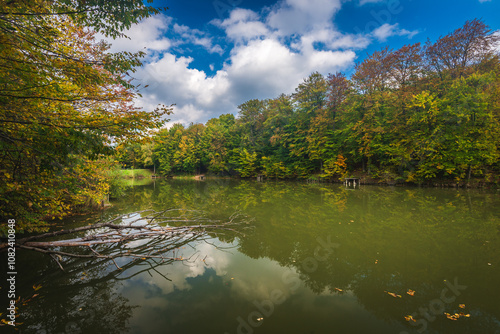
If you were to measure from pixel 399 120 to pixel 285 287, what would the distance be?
22.3 metres

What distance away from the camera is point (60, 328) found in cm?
253

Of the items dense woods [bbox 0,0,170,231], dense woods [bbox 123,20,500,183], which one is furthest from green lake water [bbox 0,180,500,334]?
dense woods [bbox 123,20,500,183]

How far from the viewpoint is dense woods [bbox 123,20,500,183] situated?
1576 cm

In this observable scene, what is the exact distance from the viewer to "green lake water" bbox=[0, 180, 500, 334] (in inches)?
105

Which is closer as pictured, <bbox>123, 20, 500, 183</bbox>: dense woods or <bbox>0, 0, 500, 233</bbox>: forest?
<bbox>0, 0, 500, 233</bbox>: forest

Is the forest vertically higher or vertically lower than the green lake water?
higher

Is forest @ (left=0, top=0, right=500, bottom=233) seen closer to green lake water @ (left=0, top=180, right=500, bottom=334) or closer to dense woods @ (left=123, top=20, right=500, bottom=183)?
dense woods @ (left=123, top=20, right=500, bottom=183)

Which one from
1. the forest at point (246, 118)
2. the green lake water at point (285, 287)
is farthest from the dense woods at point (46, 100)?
→ the green lake water at point (285, 287)

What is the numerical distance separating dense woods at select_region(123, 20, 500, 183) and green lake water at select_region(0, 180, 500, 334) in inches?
→ 114

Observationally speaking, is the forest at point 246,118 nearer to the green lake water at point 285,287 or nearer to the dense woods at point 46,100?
the dense woods at point 46,100

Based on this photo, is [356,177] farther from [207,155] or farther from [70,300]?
[207,155]

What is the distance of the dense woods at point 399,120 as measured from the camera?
15.8 metres

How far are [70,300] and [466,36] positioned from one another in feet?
95.4

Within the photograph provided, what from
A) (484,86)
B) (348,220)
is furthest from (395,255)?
(484,86)
